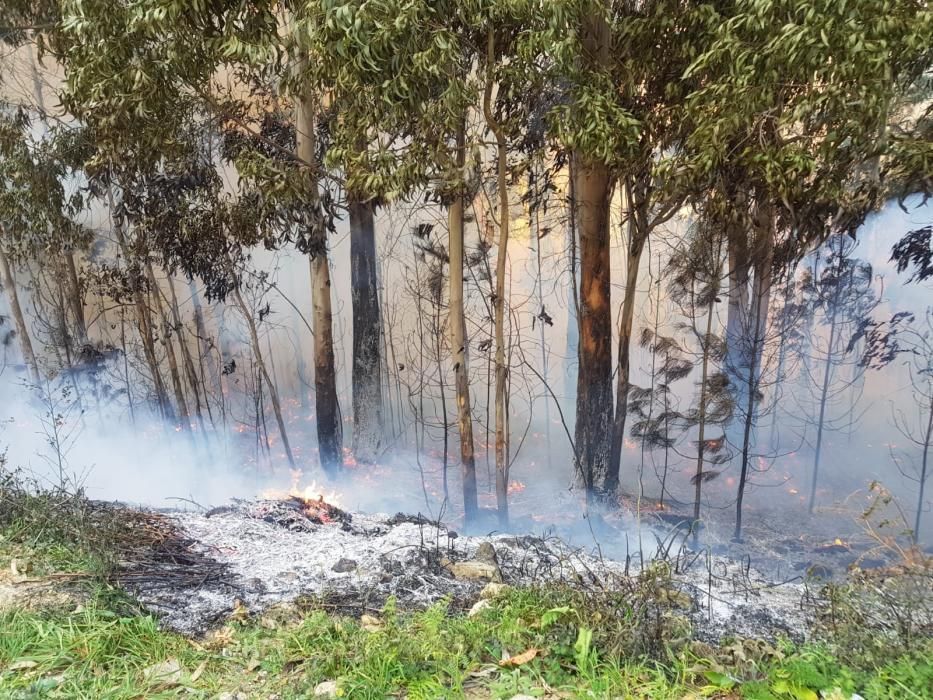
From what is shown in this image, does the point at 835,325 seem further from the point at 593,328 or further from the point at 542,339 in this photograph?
the point at 542,339

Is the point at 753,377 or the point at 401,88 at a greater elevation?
the point at 401,88

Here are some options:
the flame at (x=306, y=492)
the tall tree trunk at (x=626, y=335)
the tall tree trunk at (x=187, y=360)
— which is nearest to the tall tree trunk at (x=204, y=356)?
the tall tree trunk at (x=187, y=360)

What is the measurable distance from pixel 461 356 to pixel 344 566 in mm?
2068

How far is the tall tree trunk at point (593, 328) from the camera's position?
4523mm

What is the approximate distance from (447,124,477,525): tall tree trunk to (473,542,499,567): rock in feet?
4.75

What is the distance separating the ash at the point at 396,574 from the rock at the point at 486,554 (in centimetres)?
1

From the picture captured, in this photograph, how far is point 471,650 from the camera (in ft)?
7.77

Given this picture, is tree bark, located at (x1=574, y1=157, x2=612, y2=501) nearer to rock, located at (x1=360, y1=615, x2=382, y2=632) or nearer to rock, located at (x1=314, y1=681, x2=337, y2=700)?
rock, located at (x1=360, y1=615, x2=382, y2=632)

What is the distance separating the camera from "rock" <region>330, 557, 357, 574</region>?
343cm

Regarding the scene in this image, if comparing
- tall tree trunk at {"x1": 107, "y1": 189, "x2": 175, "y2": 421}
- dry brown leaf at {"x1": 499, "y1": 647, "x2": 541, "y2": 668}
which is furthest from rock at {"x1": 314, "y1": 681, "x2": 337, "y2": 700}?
tall tree trunk at {"x1": 107, "y1": 189, "x2": 175, "y2": 421}

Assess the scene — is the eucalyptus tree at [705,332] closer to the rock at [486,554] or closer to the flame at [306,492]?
the rock at [486,554]

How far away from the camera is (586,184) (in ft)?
14.8

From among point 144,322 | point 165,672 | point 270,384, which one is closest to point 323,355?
point 270,384

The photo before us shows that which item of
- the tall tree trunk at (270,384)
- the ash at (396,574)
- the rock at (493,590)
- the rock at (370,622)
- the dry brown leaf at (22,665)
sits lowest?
the ash at (396,574)
